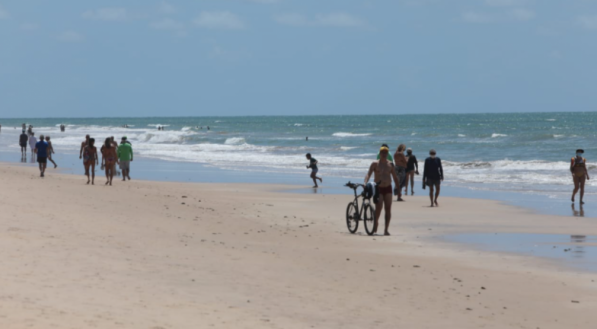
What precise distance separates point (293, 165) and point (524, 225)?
22571mm

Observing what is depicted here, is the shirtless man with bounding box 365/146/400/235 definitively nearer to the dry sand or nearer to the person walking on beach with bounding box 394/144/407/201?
the dry sand

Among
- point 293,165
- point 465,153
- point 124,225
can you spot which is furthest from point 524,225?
→ point 465,153

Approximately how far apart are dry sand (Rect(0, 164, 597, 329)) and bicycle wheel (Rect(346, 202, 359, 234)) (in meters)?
0.39

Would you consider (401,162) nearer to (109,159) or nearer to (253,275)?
(109,159)

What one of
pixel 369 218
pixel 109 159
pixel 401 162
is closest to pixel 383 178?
pixel 369 218

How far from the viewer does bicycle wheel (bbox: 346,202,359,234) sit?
13.3m

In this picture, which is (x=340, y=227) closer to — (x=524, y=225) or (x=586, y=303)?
(x=524, y=225)

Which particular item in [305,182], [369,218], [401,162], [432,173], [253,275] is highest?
[401,162]

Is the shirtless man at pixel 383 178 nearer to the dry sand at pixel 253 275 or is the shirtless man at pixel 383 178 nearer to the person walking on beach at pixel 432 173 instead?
the dry sand at pixel 253 275

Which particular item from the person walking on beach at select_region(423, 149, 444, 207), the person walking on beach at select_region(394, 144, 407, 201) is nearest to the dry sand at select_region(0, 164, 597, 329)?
the person walking on beach at select_region(423, 149, 444, 207)

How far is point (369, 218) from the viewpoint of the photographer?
13.2 metres

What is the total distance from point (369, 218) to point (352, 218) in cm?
36

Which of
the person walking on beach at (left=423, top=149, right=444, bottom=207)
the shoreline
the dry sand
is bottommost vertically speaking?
the shoreline

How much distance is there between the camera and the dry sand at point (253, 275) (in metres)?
6.77
